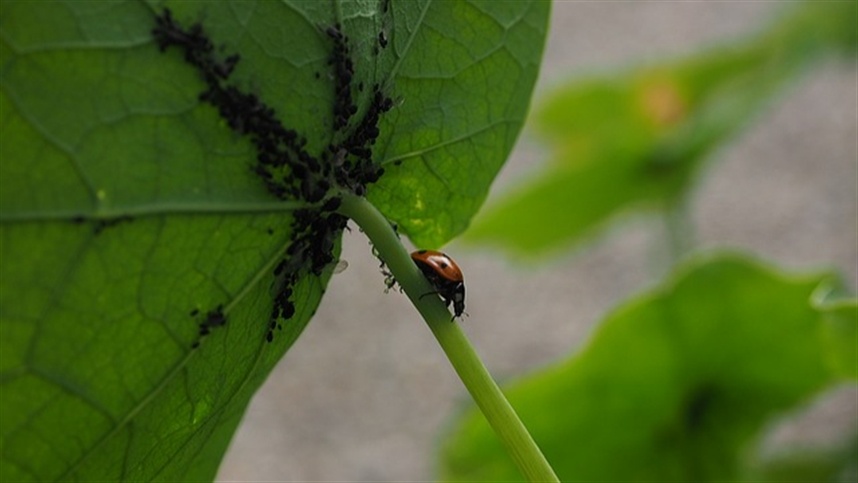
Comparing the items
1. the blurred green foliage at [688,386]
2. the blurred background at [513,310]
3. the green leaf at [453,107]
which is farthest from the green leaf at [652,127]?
the blurred background at [513,310]

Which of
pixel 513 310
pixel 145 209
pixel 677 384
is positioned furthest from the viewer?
pixel 513 310

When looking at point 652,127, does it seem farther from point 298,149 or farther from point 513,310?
point 513,310

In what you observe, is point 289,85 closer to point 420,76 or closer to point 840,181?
point 420,76

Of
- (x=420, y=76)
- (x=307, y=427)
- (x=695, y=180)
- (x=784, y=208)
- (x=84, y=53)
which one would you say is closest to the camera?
(x=84, y=53)

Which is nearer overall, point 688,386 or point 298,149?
point 298,149

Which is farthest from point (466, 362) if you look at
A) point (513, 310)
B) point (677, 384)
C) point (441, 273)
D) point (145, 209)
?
point (513, 310)

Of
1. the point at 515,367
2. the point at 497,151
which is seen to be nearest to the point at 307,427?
Result: the point at 515,367
